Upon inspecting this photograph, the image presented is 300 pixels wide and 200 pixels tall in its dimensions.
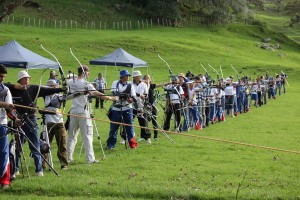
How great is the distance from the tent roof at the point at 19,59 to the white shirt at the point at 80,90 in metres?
6.43

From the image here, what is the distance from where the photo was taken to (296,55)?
7850 centimetres

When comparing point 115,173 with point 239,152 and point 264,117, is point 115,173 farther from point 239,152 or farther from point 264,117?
point 264,117

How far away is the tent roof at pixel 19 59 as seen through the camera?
19.9 m

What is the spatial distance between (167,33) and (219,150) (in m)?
59.6

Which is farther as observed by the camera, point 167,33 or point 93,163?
point 167,33

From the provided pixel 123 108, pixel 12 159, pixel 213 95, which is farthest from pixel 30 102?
pixel 213 95

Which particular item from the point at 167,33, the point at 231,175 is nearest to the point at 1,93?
the point at 231,175

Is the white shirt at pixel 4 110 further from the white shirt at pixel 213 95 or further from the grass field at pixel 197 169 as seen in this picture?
the white shirt at pixel 213 95

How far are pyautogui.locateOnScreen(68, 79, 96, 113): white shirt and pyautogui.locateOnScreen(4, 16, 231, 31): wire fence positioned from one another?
173ft

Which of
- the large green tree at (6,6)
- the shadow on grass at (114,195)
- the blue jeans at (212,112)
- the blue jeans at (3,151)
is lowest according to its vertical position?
the blue jeans at (212,112)

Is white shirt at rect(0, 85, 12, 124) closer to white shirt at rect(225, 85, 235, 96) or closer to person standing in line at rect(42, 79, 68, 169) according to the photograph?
person standing in line at rect(42, 79, 68, 169)

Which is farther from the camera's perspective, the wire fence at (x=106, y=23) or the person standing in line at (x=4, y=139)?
the wire fence at (x=106, y=23)

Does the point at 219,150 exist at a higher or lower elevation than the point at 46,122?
lower

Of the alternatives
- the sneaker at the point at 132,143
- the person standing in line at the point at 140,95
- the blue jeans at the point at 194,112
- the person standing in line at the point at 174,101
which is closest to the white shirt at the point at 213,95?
the blue jeans at the point at 194,112
